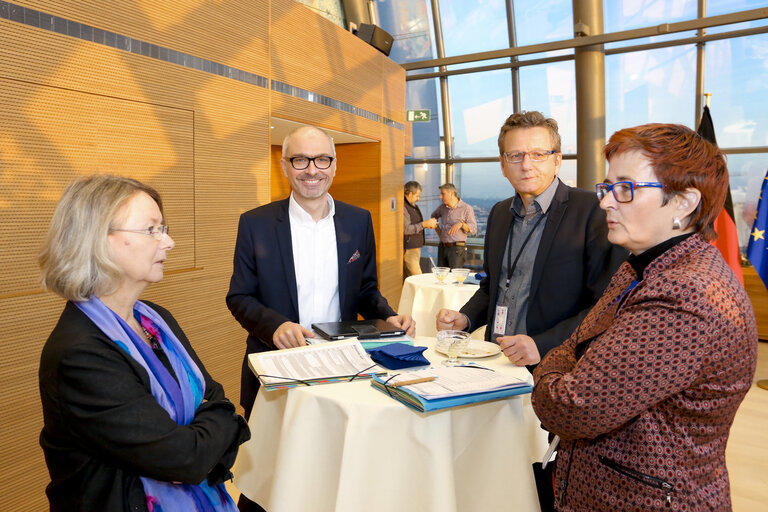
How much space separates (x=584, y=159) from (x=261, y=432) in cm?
698

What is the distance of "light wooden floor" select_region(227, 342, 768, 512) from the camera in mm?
2816

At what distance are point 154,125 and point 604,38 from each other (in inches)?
247

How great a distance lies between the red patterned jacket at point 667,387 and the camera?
105cm

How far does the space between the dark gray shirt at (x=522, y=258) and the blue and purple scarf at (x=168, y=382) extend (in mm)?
1296

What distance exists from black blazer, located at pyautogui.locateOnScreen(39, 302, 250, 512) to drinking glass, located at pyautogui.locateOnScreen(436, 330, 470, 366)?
2.96 feet

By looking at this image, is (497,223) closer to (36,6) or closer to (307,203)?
(307,203)

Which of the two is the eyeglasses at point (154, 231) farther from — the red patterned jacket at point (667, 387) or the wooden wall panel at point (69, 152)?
the wooden wall panel at point (69, 152)

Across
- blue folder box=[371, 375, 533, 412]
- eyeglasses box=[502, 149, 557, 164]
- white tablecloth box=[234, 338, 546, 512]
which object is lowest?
white tablecloth box=[234, 338, 546, 512]

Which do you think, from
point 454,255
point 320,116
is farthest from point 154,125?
point 454,255

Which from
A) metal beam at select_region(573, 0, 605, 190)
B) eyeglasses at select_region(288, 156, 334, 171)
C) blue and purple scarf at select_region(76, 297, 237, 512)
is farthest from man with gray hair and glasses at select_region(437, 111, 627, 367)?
metal beam at select_region(573, 0, 605, 190)

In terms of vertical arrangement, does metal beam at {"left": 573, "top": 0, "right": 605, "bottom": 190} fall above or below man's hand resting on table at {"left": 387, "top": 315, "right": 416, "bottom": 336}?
above

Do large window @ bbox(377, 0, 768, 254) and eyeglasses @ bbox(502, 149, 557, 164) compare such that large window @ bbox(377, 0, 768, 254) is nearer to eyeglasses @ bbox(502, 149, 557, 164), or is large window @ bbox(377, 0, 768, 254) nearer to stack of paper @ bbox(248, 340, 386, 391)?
eyeglasses @ bbox(502, 149, 557, 164)

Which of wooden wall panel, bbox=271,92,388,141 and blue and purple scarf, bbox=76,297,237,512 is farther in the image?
wooden wall panel, bbox=271,92,388,141

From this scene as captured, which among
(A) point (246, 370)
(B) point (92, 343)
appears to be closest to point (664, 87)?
(A) point (246, 370)
